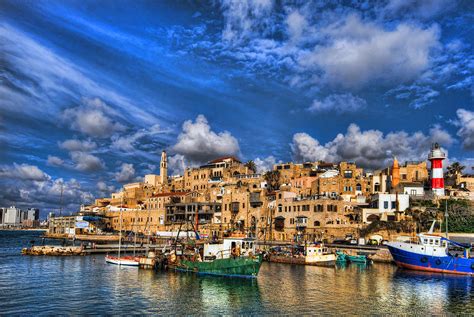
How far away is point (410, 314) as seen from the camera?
3038 centimetres

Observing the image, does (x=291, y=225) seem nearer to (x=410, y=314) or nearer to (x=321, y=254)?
(x=321, y=254)

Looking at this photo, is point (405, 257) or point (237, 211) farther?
point (237, 211)

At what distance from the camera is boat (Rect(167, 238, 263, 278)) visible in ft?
145

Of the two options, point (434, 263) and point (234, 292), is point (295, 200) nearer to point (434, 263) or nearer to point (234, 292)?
point (434, 263)

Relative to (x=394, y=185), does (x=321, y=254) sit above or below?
below

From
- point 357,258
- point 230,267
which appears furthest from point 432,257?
point 230,267

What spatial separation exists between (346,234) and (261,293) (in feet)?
134

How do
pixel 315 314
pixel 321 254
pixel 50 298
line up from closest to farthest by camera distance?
1. pixel 315 314
2. pixel 50 298
3. pixel 321 254

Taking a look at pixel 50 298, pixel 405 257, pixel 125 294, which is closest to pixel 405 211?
pixel 405 257

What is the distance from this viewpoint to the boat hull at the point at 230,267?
144 feet

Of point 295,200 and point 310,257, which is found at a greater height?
point 295,200

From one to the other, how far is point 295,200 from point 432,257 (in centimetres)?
3339

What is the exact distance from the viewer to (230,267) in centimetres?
4519

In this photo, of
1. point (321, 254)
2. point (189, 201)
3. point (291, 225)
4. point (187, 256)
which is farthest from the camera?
point (189, 201)
